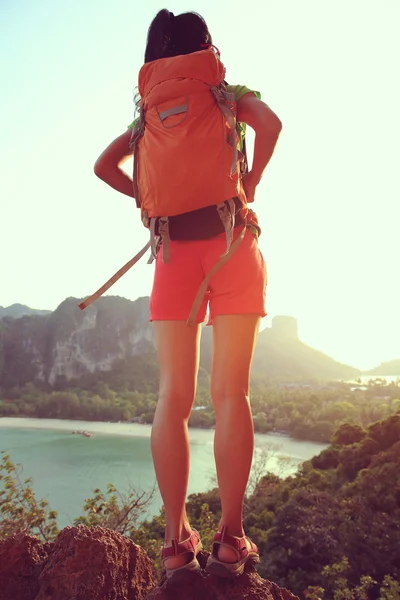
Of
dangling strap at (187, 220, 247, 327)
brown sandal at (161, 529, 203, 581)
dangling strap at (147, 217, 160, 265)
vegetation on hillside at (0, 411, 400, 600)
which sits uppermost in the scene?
dangling strap at (147, 217, 160, 265)

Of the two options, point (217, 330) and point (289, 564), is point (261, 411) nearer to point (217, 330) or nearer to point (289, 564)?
point (289, 564)

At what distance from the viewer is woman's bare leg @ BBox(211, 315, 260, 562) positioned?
131 centimetres

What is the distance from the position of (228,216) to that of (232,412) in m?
0.59

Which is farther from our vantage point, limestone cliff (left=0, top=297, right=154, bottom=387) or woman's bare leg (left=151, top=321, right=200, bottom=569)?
limestone cliff (left=0, top=297, right=154, bottom=387)

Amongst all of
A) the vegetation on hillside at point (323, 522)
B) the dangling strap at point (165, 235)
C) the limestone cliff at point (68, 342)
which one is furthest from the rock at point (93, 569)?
the limestone cliff at point (68, 342)

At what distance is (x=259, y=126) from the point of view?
1380 millimetres

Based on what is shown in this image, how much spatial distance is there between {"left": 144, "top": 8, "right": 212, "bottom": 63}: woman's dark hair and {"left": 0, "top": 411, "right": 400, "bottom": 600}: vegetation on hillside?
7.11 metres

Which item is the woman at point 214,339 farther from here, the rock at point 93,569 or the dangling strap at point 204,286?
the rock at point 93,569

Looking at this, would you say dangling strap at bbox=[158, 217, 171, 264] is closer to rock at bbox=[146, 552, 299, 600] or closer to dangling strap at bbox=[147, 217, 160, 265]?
dangling strap at bbox=[147, 217, 160, 265]

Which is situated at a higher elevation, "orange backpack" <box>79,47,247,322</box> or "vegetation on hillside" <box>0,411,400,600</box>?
"orange backpack" <box>79,47,247,322</box>

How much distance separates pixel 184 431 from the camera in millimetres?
1378

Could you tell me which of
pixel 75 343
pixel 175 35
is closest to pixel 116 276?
pixel 175 35

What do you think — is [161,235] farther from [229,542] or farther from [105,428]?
[105,428]

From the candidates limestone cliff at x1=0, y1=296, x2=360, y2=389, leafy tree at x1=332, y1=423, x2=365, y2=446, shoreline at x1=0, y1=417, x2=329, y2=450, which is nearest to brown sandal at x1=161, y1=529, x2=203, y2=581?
leafy tree at x1=332, y1=423, x2=365, y2=446
